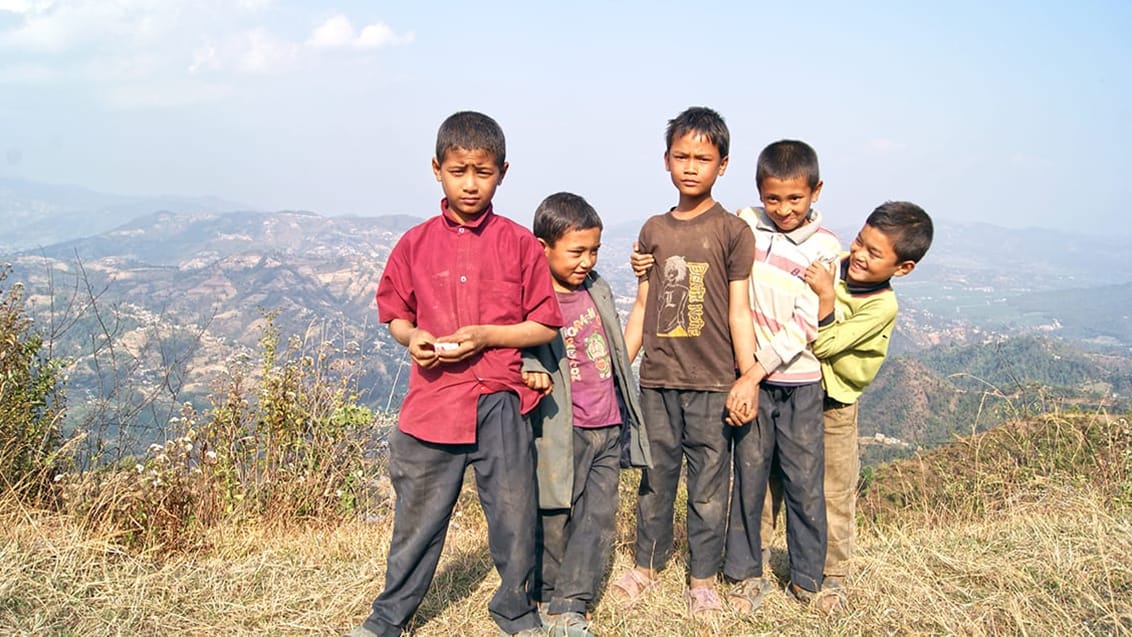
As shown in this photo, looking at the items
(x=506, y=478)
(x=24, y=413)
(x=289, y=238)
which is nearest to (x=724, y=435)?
(x=506, y=478)

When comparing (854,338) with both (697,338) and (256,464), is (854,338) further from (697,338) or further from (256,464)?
(256,464)

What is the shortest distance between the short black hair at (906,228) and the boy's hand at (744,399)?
809mm

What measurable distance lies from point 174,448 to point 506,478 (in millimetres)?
2345

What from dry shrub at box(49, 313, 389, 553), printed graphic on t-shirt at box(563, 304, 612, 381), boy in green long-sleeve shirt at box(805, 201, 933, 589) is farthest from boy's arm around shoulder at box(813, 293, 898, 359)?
dry shrub at box(49, 313, 389, 553)

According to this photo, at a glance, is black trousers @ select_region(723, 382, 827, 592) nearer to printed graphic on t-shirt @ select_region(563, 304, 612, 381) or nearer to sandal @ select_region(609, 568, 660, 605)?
sandal @ select_region(609, 568, 660, 605)

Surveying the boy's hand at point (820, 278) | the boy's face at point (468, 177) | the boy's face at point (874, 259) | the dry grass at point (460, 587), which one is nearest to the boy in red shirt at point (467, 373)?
the boy's face at point (468, 177)

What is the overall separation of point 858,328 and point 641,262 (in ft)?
3.04

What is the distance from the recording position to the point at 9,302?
13.1 ft

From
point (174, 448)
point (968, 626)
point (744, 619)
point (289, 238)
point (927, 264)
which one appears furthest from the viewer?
point (927, 264)

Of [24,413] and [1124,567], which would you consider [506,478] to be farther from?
[24,413]

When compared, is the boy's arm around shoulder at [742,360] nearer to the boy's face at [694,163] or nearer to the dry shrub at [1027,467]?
the boy's face at [694,163]

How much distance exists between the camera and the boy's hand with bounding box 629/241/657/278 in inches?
114

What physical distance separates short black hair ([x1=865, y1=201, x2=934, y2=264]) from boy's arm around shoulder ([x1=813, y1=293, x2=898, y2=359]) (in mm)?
201

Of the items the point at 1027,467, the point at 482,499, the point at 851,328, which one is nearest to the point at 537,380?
the point at 482,499
